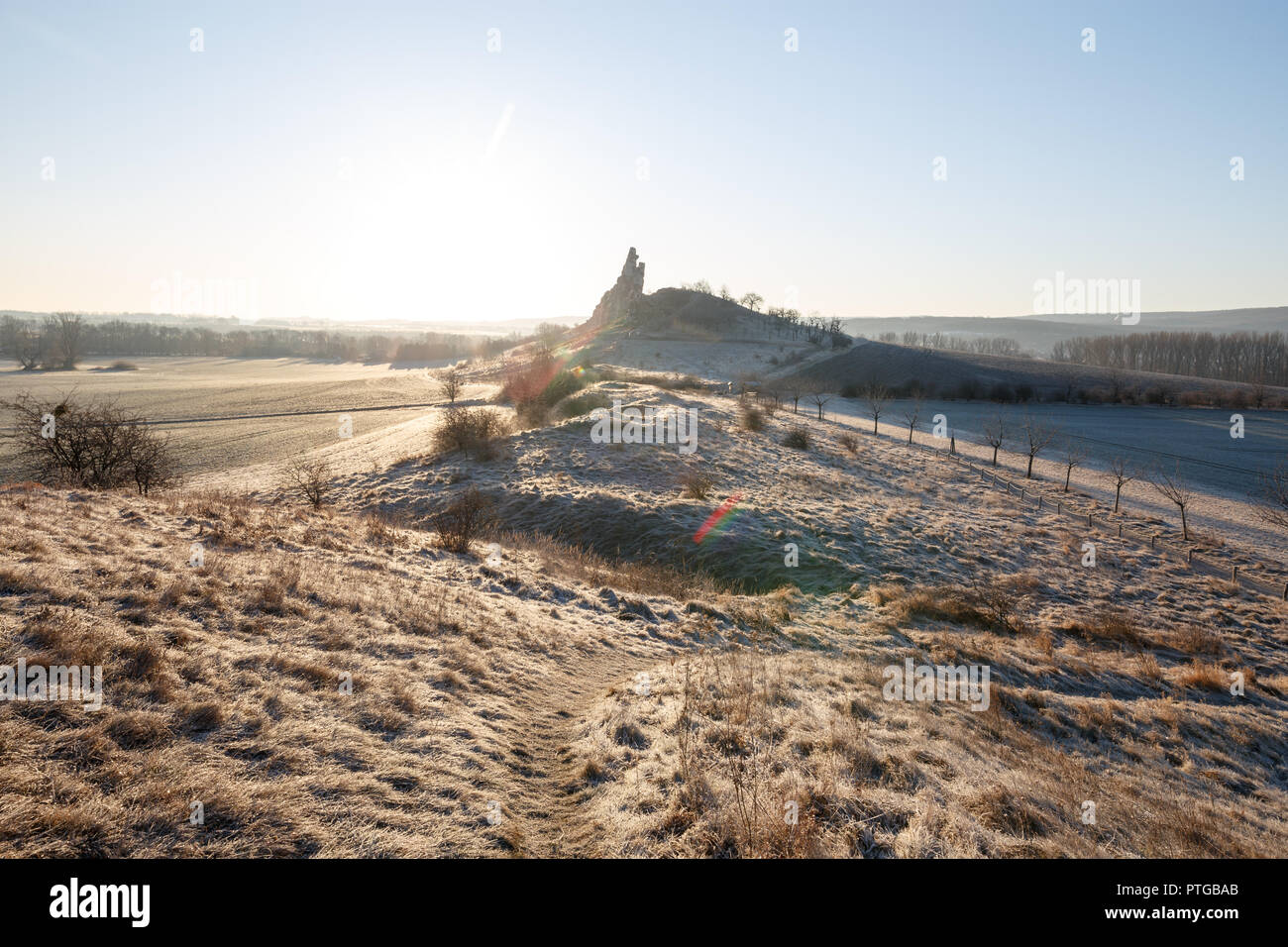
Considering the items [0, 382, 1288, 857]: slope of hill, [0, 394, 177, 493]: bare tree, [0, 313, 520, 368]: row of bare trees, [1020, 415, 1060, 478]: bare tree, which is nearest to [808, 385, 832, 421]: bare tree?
[1020, 415, 1060, 478]: bare tree

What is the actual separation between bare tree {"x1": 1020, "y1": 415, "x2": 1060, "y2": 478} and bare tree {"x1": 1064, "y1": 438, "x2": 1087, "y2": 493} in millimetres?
1398

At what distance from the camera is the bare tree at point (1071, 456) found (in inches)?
1445

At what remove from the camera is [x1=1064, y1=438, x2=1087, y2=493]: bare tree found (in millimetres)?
36700

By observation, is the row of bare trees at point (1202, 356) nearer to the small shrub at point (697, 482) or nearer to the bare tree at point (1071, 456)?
the bare tree at point (1071, 456)

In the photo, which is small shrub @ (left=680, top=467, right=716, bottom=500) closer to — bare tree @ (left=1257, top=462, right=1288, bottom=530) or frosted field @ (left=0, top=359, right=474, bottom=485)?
frosted field @ (left=0, top=359, right=474, bottom=485)

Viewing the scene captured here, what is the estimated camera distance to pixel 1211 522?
29.0 meters

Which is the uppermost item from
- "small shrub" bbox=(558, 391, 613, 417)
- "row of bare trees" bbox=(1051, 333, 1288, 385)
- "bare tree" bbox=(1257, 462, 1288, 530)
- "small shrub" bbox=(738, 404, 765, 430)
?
"row of bare trees" bbox=(1051, 333, 1288, 385)

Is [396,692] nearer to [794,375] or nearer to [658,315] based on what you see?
[794,375]

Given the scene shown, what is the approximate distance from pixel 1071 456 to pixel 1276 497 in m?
12.8

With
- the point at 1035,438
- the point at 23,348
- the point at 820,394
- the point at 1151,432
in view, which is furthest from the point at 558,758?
the point at 23,348

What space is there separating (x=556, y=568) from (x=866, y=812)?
36.7 feet

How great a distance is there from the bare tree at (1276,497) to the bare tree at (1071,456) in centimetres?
830

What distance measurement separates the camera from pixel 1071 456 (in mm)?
41312
